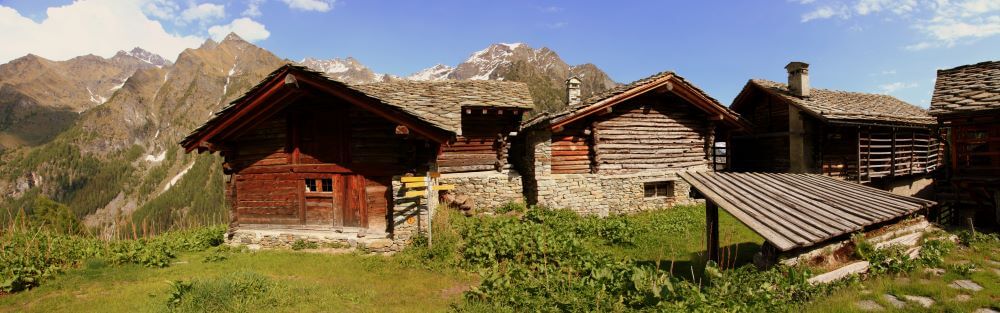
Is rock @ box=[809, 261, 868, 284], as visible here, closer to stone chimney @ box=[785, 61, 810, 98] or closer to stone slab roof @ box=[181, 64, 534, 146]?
stone slab roof @ box=[181, 64, 534, 146]

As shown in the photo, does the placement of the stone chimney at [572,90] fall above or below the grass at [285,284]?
above


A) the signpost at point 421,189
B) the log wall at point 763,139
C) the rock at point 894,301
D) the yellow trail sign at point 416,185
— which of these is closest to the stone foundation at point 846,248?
the rock at point 894,301

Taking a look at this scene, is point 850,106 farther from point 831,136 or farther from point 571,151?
point 571,151

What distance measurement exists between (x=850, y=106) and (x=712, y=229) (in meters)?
15.2

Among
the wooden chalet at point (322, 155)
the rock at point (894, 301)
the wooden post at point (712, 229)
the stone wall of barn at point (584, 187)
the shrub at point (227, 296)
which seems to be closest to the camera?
the rock at point (894, 301)

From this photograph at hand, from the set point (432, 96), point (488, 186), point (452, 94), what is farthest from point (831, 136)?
point (432, 96)

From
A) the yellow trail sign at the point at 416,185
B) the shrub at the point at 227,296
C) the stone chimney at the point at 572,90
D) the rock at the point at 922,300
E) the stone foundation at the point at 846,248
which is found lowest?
the shrub at the point at 227,296

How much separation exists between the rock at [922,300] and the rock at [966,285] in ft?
3.64

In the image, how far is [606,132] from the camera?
649 inches

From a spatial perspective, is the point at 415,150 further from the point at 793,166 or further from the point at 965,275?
the point at 793,166

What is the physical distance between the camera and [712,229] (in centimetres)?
870

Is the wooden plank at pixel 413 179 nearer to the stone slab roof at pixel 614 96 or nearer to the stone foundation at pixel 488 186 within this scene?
the stone foundation at pixel 488 186

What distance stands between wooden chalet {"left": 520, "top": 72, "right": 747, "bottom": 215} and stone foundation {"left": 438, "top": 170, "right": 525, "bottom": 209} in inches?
21.7

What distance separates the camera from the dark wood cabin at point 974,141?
12.8 m
